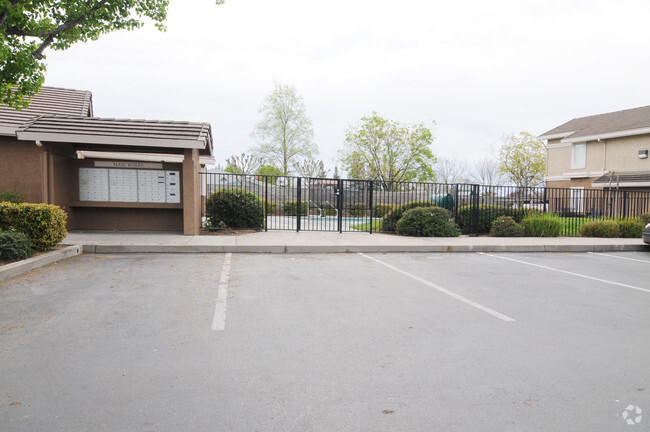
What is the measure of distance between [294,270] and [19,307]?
437 cm

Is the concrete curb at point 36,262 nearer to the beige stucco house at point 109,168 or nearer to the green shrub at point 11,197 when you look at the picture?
the beige stucco house at point 109,168

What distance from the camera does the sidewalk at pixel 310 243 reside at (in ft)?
32.9

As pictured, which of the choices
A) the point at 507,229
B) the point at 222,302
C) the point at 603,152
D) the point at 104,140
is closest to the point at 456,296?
the point at 222,302

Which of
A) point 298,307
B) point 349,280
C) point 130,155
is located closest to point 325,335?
point 298,307

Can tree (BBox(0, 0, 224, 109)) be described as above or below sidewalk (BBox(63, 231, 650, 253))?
above

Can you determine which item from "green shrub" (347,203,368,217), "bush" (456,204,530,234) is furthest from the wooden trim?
"bush" (456,204,530,234)

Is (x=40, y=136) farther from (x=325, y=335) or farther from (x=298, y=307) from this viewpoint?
(x=325, y=335)

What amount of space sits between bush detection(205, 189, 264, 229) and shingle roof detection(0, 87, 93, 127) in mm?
6387

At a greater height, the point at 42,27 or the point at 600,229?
the point at 42,27

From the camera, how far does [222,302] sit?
18.3 feet

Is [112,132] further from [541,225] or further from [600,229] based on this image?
[600,229]

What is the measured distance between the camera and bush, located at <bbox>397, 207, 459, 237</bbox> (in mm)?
13539

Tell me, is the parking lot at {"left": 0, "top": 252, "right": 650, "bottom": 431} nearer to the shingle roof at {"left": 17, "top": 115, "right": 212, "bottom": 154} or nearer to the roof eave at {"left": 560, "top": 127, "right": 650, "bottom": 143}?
the shingle roof at {"left": 17, "top": 115, "right": 212, "bottom": 154}

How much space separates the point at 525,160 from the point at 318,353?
46908mm
